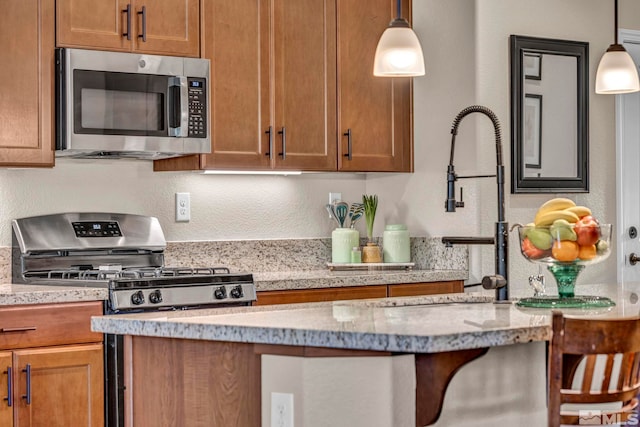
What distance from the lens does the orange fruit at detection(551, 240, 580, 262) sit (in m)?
2.47

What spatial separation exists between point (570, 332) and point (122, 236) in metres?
2.56

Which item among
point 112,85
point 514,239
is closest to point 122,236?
point 112,85

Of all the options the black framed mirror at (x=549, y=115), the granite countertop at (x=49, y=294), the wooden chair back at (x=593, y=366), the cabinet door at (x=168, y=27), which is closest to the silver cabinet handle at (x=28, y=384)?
the granite countertop at (x=49, y=294)

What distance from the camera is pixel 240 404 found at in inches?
86.8

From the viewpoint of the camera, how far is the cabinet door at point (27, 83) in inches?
141

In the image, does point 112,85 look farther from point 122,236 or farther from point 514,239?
point 514,239

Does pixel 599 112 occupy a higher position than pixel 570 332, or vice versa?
pixel 599 112

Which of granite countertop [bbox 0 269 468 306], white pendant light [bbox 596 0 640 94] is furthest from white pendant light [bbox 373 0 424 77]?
granite countertop [bbox 0 269 468 306]

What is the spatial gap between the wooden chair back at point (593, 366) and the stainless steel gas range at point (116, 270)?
1.83 m

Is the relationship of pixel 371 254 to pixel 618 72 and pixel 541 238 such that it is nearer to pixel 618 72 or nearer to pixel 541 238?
pixel 618 72

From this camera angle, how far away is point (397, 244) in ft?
15.0

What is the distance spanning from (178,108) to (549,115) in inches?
69.0

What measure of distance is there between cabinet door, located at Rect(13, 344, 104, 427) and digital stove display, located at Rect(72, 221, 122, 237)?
0.74 metres

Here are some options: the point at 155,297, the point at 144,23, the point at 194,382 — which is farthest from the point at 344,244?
the point at 194,382
